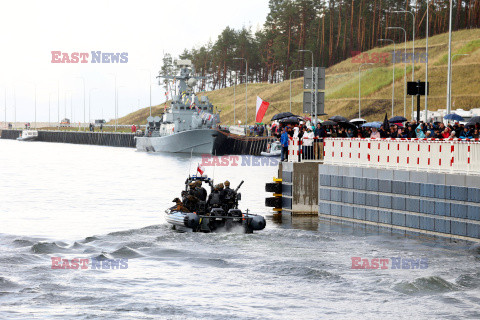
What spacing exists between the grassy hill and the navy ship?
12375 millimetres

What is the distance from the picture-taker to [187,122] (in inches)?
4077

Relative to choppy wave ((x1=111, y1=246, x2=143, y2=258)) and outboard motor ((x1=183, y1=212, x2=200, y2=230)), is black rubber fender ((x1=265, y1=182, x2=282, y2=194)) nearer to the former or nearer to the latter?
→ outboard motor ((x1=183, y1=212, x2=200, y2=230))

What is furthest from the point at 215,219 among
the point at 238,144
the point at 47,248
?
the point at 238,144

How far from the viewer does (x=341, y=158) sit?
33.6 meters

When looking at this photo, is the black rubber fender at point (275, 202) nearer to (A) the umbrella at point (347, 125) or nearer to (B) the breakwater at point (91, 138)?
(A) the umbrella at point (347, 125)

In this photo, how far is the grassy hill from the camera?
392ft

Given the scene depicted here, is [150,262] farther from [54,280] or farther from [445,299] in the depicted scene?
[445,299]

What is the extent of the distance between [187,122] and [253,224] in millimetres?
74549

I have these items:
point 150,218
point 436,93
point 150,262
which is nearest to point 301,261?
point 150,262

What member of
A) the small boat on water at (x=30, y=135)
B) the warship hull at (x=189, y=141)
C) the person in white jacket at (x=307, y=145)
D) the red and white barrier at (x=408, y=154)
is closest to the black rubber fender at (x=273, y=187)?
the person in white jacket at (x=307, y=145)

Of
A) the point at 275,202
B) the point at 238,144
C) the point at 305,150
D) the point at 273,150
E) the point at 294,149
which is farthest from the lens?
the point at 238,144

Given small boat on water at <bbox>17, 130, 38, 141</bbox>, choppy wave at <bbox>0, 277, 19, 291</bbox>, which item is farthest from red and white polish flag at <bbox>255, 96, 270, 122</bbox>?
small boat on water at <bbox>17, 130, 38, 141</bbox>

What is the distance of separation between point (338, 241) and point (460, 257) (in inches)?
199

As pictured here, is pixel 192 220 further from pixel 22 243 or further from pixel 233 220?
pixel 22 243
